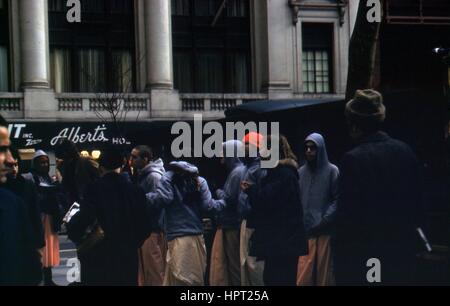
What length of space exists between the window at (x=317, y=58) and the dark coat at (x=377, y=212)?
82.3 feet

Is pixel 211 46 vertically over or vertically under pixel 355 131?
over

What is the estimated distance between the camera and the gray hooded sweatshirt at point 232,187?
10102mm

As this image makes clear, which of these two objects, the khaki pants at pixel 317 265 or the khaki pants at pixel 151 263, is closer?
the khaki pants at pixel 317 265

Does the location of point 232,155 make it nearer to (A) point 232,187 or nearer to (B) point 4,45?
(A) point 232,187

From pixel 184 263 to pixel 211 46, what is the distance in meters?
22.0

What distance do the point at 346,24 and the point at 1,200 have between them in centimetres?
2735

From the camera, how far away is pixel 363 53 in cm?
1327

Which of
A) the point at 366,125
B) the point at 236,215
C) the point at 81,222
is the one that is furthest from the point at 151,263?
the point at 366,125

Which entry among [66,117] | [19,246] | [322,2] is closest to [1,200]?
[19,246]

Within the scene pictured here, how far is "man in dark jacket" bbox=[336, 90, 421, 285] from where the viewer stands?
684 cm

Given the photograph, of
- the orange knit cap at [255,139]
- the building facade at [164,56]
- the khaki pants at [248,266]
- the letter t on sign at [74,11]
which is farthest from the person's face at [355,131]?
the letter t on sign at [74,11]

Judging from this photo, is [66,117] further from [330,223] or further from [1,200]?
[1,200]

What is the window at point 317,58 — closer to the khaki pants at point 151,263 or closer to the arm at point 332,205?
the khaki pants at point 151,263

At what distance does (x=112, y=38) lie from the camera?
3025cm
